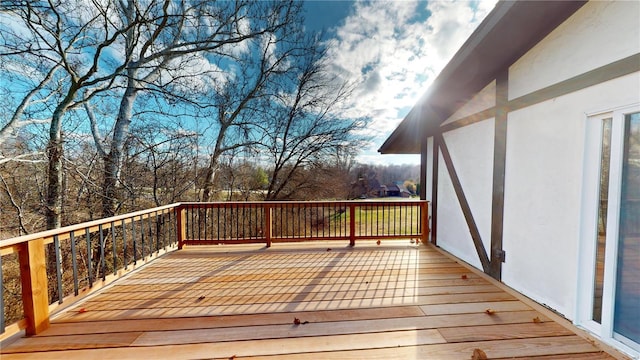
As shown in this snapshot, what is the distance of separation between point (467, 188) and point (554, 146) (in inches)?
53.9

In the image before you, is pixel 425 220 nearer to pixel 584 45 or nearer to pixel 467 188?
pixel 467 188

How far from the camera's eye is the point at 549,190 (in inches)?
89.3

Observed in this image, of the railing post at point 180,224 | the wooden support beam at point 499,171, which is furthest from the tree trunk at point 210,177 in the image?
the wooden support beam at point 499,171

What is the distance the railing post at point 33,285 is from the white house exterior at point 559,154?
180 inches

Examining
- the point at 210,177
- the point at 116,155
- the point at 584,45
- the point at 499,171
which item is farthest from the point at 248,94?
the point at 584,45

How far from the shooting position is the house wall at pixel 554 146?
1796mm

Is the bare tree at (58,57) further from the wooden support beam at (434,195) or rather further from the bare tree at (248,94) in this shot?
the wooden support beam at (434,195)

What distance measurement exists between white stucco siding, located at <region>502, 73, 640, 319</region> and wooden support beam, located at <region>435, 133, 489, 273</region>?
35 cm

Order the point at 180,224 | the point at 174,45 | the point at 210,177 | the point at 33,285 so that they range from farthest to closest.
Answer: the point at 210,177 < the point at 174,45 < the point at 180,224 < the point at 33,285

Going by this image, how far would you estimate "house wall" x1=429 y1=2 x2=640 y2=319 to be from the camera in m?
1.80

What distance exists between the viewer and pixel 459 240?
3701mm

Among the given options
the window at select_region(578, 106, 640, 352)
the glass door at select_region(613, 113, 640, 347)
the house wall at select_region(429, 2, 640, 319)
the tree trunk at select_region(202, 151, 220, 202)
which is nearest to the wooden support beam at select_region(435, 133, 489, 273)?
the house wall at select_region(429, 2, 640, 319)

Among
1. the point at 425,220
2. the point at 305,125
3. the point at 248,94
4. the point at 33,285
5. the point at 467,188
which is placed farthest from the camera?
the point at 305,125

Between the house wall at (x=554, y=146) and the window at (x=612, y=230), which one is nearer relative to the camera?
the window at (x=612, y=230)
